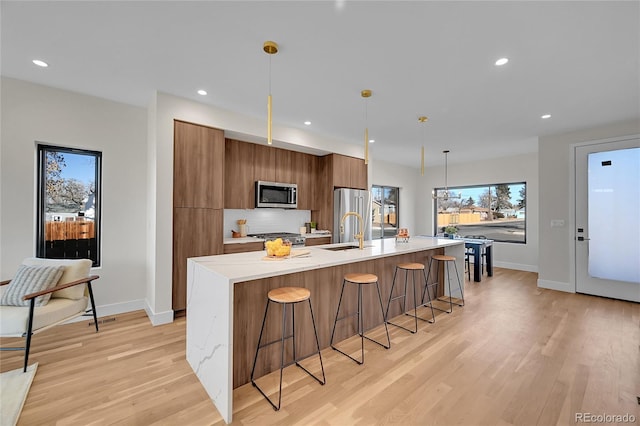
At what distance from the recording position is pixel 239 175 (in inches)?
169

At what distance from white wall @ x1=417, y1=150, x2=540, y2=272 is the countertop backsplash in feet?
12.1

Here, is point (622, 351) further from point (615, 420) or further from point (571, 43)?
point (571, 43)

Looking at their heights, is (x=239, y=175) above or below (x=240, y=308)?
above

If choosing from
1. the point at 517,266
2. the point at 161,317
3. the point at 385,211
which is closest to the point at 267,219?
the point at 161,317

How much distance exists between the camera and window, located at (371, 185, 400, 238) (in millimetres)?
7301

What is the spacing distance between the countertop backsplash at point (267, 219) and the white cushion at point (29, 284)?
212 cm

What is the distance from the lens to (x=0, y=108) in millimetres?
2828

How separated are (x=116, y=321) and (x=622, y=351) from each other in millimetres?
5327

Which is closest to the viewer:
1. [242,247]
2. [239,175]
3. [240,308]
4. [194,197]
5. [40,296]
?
[240,308]

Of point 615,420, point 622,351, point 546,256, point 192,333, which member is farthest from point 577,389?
point 546,256

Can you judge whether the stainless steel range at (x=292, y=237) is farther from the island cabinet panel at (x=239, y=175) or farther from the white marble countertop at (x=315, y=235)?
the island cabinet panel at (x=239, y=175)

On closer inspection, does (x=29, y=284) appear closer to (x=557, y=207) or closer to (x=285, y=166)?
(x=285, y=166)

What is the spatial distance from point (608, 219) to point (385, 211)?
426 cm

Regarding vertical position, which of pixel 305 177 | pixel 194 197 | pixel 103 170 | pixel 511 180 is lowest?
pixel 194 197
